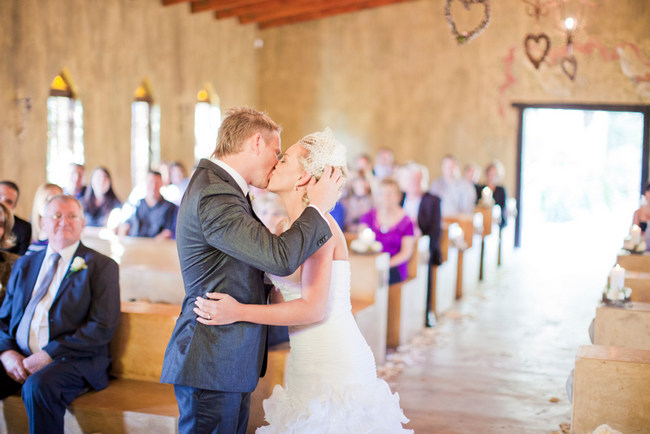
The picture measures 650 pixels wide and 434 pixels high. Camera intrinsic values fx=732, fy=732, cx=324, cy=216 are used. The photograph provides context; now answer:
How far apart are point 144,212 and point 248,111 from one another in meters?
5.04

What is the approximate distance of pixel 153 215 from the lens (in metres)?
7.00

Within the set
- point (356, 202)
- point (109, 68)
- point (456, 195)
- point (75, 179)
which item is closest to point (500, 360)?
point (356, 202)

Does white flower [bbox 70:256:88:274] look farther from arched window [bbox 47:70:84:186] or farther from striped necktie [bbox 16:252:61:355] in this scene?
arched window [bbox 47:70:84:186]

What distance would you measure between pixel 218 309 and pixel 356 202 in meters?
6.90

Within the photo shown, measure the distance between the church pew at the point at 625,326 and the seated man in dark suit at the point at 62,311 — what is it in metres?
2.51

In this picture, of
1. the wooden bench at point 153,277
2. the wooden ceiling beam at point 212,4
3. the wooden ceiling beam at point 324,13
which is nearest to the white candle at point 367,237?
→ the wooden bench at point 153,277

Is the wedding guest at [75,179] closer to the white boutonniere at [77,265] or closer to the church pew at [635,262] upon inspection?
the white boutonniere at [77,265]

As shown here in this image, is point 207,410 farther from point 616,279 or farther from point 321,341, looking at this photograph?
point 616,279

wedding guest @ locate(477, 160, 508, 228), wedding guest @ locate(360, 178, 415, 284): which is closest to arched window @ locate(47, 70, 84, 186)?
wedding guest @ locate(360, 178, 415, 284)

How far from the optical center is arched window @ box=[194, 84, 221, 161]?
13289mm

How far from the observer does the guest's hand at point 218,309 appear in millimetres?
2162

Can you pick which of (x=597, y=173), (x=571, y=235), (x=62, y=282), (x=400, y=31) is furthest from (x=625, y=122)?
(x=62, y=282)

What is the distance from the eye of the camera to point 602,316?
12.7 ft

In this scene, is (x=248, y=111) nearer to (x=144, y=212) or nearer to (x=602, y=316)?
(x=602, y=316)
